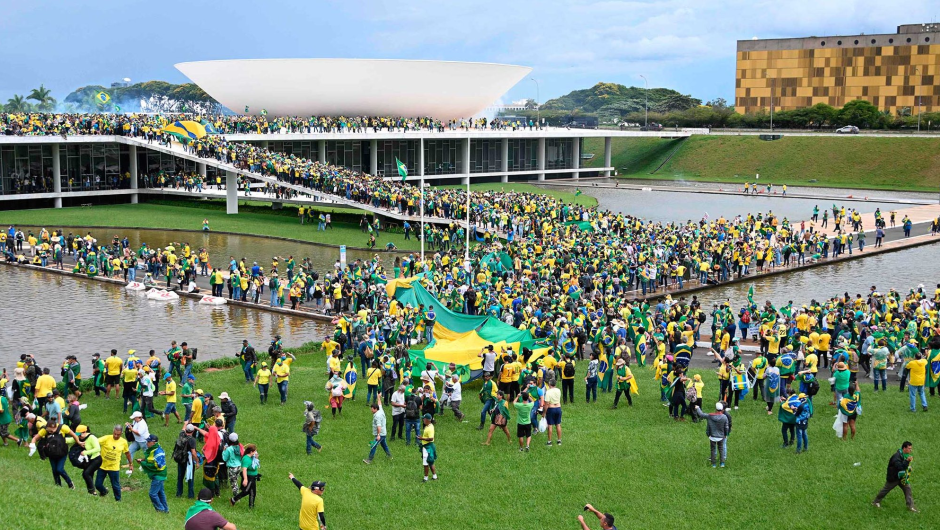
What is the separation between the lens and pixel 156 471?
11.5 metres

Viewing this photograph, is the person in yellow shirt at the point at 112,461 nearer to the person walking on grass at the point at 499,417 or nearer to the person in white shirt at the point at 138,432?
the person in white shirt at the point at 138,432

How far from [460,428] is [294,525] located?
4351 mm

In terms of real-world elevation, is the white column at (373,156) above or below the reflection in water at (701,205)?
above

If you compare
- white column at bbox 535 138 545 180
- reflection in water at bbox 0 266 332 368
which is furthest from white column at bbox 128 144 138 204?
white column at bbox 535 138 545 180

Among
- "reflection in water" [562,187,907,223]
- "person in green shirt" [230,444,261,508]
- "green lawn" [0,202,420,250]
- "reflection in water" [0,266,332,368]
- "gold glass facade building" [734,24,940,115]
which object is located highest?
"gold glass facade building" [734,24,940,115]

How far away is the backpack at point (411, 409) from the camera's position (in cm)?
1424

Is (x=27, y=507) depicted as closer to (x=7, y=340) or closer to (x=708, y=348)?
(x=7, y=340)

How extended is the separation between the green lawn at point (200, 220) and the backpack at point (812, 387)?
24539mm

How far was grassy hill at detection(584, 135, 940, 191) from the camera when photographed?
66.6 meters

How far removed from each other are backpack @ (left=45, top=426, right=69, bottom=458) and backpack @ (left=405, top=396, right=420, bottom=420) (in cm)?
482

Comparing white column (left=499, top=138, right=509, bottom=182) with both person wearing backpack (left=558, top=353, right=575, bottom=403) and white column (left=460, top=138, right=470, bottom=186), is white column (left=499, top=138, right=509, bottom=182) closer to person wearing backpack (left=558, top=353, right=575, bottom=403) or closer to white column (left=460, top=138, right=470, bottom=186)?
white column (left=460, top=138, right=470, bottom=186)

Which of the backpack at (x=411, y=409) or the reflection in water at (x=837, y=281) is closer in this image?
the backpack at (x=411, y=409)

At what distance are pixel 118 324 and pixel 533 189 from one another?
4046 centimetres

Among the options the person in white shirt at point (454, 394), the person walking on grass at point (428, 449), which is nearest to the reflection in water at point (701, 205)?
the person in white shirt at point (454, 394)
